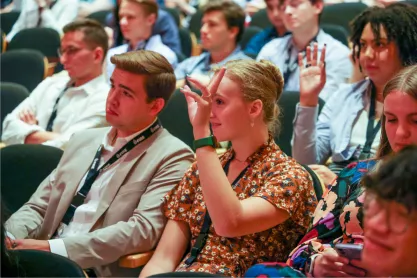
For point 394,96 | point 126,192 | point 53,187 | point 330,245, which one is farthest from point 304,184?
point 53,187

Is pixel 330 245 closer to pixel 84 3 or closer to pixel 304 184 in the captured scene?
pixel 304 184

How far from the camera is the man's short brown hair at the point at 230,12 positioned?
15.6 feet

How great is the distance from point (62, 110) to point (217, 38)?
1390 millimetres

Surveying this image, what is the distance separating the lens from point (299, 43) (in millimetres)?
4152

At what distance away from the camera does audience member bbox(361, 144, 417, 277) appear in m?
1.31

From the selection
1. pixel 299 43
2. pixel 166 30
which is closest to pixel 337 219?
pixel 299 43

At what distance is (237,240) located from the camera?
2.21 meters

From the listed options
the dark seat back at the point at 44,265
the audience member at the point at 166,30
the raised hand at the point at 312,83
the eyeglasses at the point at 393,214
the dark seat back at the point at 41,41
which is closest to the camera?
the eyeglasses at the point at 393,214

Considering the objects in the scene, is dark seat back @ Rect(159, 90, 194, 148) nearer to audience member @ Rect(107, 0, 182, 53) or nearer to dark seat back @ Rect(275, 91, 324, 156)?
dark seat back @ Rect(275, 91, 324, 156)

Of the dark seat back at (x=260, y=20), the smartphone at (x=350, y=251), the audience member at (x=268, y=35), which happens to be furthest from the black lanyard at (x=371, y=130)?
the dark seat back at (x=260, y=20)

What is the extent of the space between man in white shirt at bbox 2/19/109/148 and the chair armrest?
114 cm

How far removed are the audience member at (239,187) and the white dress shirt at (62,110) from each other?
120cm

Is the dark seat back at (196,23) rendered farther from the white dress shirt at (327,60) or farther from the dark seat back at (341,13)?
the white dress shirt at (327,60)

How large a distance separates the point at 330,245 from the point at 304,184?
24 cm
